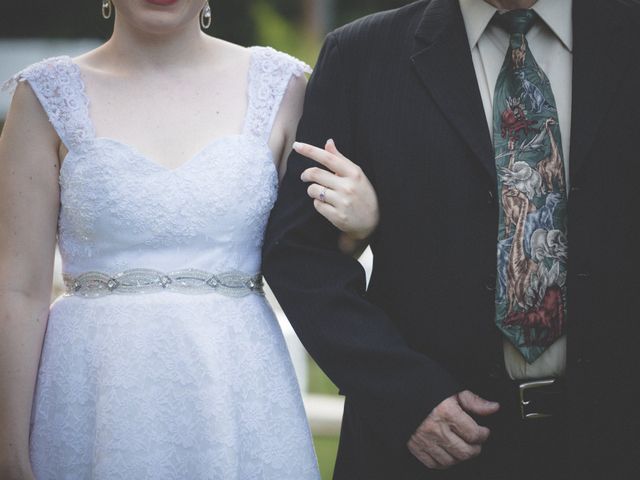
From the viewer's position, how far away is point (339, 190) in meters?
2.73

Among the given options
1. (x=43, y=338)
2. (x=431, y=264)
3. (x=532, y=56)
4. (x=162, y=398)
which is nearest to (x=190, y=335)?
(x=162, y=398)

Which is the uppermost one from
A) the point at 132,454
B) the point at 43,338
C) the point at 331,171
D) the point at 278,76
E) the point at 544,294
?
the point at 278,76

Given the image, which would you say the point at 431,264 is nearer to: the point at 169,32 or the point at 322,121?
the point at 322,121

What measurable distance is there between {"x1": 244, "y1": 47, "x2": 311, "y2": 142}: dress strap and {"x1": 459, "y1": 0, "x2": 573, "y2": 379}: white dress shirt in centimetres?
54

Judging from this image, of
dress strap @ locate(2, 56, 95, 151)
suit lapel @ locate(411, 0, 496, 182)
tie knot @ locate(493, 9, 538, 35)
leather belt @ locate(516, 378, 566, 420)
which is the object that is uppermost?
tie knot @ locate(493, 9, 538, 35)

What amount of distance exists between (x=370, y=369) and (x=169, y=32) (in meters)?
1.07

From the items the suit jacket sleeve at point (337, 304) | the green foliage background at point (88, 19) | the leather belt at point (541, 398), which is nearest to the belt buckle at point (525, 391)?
the leather belt at point (541, 398)

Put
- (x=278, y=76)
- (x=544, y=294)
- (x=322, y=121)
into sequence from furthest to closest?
→ (x=278, y=76), (x=322, y=121), (x=544, y=294)

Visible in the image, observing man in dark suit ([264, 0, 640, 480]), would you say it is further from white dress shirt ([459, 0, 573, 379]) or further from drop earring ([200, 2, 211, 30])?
drop earring ([200, 2, 211, 30])

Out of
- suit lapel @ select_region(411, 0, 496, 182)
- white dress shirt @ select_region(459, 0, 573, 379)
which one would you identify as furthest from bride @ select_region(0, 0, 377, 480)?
white dress shirt @ select_region(459, 0, 573, 379)

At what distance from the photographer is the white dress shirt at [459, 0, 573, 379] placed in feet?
8.85

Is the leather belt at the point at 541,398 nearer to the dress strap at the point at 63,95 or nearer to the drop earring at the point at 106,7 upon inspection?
the dress strap at the point at 63,95

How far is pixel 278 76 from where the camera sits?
121 inches

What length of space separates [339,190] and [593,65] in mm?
712
